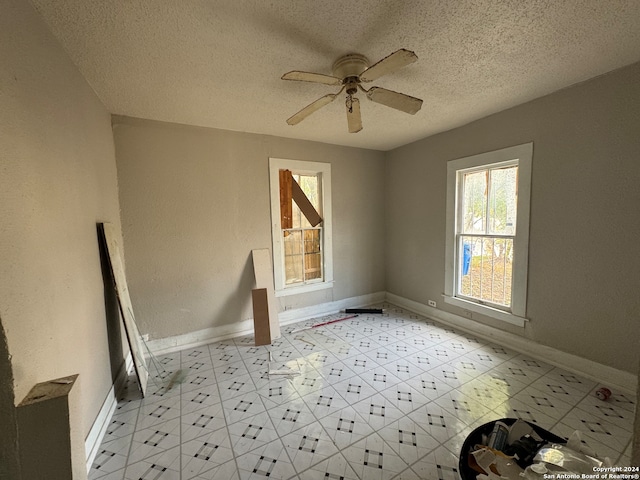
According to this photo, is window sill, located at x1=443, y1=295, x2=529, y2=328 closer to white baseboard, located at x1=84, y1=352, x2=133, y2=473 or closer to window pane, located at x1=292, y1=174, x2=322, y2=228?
window pane, located at x1=292, y1=174, x2=322, y2=228

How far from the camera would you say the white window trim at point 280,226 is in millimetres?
3365

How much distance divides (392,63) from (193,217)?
2.50 metres

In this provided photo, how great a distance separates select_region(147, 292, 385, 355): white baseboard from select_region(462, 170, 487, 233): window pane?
1905 millimetres

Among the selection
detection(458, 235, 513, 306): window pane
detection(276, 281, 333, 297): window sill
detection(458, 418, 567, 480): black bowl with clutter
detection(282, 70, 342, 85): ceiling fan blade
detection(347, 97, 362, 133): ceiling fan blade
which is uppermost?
detection(282, 70, 342, 85): ceiling fan blade

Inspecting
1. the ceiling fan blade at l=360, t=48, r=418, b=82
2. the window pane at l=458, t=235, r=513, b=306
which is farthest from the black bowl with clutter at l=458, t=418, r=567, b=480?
the ceiling fan blade at l=360, t=48, r=418, b=82

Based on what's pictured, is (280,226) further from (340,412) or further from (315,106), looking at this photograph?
(340,412)

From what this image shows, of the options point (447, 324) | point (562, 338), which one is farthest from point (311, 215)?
point (562, 338)

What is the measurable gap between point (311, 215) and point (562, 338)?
3015mm

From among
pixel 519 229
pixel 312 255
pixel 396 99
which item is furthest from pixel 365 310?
pixel 396 99

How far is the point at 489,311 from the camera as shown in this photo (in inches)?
115

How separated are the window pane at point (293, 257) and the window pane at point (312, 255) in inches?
3.5

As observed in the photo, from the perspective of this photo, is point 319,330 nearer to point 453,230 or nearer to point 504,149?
point 453,230

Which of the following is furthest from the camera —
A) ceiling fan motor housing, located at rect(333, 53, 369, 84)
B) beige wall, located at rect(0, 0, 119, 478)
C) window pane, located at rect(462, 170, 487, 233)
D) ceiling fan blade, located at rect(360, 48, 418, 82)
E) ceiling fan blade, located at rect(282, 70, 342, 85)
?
window pane, located at rect(462, 170, 487, 233)

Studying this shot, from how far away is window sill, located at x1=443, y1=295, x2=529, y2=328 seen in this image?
8.80ft
